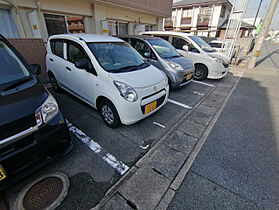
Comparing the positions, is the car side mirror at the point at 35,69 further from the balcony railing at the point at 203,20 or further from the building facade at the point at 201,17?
the balcony railing at the point at 203,20

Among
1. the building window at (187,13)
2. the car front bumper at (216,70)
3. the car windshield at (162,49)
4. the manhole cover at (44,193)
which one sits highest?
the building window at (187,13)

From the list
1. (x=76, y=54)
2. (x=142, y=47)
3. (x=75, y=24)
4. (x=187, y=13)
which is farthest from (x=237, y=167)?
(x=187, y=13)

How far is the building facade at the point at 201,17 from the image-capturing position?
18109 mm

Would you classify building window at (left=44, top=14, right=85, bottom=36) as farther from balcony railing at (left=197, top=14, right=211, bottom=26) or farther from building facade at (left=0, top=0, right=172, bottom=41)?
balcony railing at (left=197, top=14, right=211, bottom=26)

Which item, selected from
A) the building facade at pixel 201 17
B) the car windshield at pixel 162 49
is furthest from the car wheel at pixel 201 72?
the building facade at pixel 201 17

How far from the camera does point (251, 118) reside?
10.3ft

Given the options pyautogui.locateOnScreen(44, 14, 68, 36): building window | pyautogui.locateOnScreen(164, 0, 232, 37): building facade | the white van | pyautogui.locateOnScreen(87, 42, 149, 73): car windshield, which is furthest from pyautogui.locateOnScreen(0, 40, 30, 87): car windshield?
pyautogui.locateOnScreen(164, 0, 232, 37): building facade

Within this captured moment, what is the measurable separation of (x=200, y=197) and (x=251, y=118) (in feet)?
8.44

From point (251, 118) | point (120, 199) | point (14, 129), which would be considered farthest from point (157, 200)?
point (251, 118)

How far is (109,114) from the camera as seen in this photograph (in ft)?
8.42

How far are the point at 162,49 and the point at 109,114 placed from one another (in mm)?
3046

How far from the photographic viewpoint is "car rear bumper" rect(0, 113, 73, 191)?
1.29 meters

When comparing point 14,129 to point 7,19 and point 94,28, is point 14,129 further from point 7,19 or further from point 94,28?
point 94,28

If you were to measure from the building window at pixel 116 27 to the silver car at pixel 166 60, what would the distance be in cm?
437
